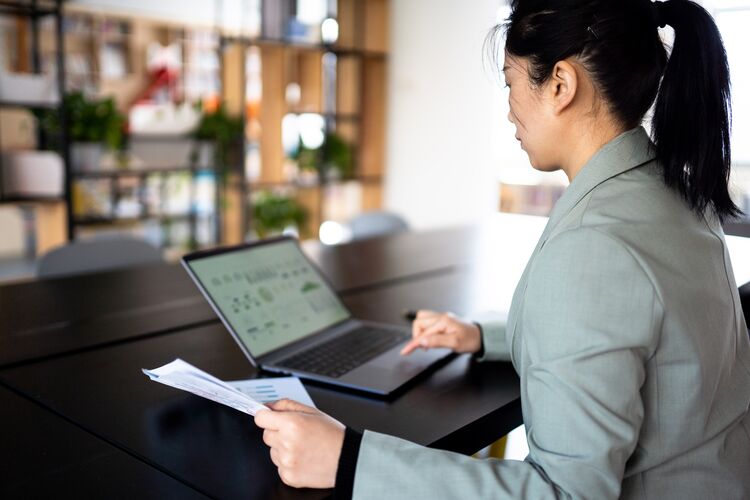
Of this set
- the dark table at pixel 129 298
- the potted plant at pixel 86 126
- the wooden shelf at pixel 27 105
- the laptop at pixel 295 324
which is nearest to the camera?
the laptop at pixel 295 324

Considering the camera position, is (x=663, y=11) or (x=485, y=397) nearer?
(x=663, y=11)

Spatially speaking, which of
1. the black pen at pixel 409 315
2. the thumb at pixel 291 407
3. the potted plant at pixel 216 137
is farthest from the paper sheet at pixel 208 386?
the potted plant at pixel 216 137

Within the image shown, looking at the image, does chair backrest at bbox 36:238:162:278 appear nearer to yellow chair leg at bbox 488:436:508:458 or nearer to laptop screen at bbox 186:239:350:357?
laptop screen at bbox 186:239:350:357

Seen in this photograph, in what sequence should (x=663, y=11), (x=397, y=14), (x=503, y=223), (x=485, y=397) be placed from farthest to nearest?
1. (x=397, y=14)
2. (x=503, y=223)
3. (x=485, y=397)
4. (x=663, y=11)

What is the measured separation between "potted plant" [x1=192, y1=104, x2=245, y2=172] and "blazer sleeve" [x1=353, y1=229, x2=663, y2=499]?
13.1ft

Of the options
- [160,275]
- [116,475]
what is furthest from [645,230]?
[160,275]

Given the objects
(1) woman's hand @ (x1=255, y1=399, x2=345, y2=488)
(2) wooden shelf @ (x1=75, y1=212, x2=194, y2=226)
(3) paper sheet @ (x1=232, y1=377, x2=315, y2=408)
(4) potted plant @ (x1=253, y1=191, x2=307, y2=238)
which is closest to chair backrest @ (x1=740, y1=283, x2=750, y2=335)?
(3) paper sheet @ (x1=232, y1=377, x2=315, y2=408)

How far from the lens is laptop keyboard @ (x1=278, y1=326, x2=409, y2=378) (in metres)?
1.22

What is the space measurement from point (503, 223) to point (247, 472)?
249 centimetres

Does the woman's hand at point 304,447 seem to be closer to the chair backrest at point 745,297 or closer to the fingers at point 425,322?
the fingers at point 425,322

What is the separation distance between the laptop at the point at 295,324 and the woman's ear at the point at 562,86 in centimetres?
50

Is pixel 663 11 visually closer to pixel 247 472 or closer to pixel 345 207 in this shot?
pixel 247 472

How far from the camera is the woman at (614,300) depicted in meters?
0.76

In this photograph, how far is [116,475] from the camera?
2.79 feet
